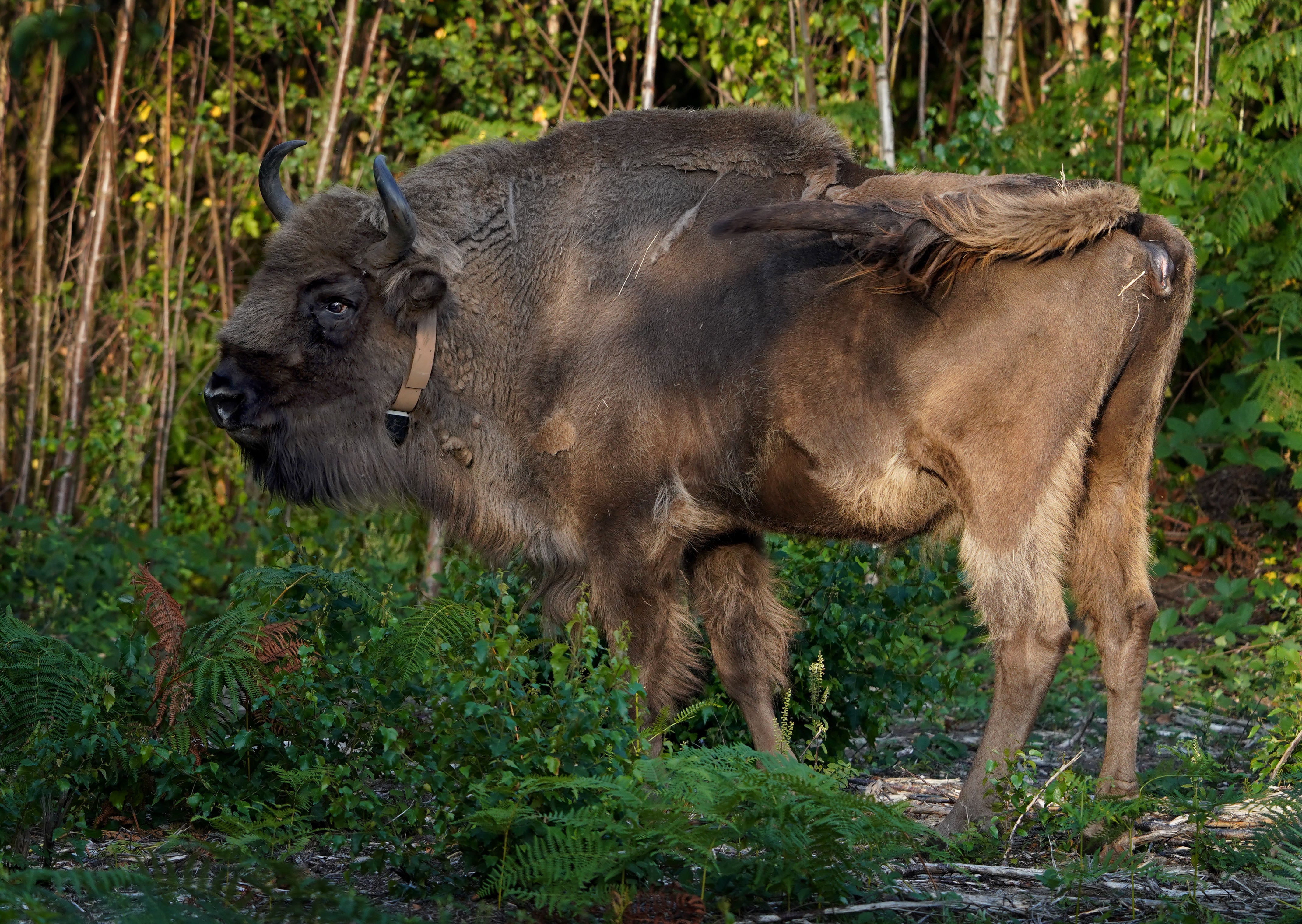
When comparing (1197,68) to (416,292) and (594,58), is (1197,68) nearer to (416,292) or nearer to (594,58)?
(594,58)

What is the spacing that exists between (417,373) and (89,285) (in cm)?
597

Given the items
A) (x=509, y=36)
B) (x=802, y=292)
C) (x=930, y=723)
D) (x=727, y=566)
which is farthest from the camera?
(x=509, y=36)

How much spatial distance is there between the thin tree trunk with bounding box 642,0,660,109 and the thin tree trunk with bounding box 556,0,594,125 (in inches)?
23.7

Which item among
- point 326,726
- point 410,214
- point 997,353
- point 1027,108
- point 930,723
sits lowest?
point 930,723

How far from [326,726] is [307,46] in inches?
323

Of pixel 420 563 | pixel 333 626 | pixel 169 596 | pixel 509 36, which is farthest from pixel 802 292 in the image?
pixel 509 36

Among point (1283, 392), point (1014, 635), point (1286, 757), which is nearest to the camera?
point (1014, 635)

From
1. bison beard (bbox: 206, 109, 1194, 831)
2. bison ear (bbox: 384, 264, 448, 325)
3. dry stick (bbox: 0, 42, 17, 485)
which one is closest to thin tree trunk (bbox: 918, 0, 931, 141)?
bison beard (bbox: 206, 109, 1194, 831)

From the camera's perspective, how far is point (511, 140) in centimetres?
736

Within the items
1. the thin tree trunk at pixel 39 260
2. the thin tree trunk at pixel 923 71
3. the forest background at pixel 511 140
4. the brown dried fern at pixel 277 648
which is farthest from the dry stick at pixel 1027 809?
the thin tree trunk at pixel 39 260

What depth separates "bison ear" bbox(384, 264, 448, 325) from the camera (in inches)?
198

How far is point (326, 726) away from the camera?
4070mm

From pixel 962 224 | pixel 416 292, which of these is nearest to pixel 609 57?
pixel 416 292

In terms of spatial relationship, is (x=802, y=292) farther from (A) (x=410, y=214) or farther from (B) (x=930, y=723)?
(B) (x=930, y=723)
